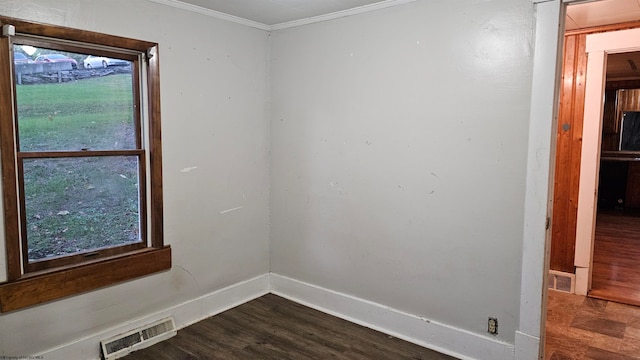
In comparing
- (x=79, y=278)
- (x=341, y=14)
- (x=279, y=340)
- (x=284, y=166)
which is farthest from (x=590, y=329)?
(x=79, y=278)

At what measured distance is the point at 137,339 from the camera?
2793 mm

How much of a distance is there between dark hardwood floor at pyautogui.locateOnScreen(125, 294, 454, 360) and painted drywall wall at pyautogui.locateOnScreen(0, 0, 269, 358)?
0.30 m

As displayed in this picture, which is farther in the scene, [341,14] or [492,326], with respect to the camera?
[341,14]

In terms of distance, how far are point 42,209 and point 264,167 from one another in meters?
1.72

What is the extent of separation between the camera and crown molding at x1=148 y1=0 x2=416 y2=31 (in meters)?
2.88

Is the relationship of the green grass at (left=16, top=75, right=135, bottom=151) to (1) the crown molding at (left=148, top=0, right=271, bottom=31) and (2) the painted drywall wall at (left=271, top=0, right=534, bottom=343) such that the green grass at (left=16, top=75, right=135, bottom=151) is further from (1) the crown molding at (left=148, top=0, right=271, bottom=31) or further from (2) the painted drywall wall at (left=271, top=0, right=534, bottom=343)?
(2) the painted drywall wall at (left=271, top=0, right=534, bottom=343)

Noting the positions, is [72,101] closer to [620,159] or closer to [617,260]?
[617,260]

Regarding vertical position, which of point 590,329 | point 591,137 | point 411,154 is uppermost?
point 591,137

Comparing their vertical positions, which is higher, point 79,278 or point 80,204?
point 80,204

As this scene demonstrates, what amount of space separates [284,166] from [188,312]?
141 centimetres

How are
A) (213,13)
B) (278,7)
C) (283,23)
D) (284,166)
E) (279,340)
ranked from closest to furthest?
(279,340)
(278,7)
(213,13)
(283,23)
(284,166)

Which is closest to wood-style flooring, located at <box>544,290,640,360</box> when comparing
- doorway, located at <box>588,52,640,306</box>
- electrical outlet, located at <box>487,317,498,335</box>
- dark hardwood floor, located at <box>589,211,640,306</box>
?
dark hardwood floor, located at <box>589,211,640,306</box>

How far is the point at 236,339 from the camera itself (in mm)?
2949

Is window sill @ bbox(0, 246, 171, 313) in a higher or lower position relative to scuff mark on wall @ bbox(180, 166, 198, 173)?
lower
